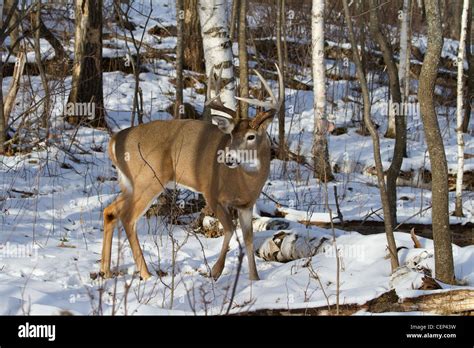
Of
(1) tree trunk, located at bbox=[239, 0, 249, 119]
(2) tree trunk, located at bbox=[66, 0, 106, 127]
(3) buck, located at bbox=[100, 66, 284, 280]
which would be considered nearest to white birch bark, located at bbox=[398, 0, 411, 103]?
(1) tree trunk, located at bbox=[239, 0, 249, 119]

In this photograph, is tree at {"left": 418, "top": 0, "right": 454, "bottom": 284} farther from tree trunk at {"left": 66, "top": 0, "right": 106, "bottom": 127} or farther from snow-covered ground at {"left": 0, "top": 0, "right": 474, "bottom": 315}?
tree trunk at {"left": 66, "top": 0, "right": 106, "bottom": 127}

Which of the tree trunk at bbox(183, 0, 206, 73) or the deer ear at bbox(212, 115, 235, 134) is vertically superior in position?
the tree trunk at bbox(183, 0, 206, 73)

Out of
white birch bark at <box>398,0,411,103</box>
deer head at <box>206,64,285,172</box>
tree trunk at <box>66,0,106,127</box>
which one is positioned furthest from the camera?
white birch bark at <box>398,0,411,103</box>

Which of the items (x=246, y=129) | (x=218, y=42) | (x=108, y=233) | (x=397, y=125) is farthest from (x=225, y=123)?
(x=397, y=125)

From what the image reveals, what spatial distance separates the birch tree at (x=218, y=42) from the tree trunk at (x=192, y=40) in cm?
799

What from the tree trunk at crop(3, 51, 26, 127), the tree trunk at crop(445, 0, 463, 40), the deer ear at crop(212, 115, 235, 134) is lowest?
the deer ear at crop(212, 115, 235, 134)

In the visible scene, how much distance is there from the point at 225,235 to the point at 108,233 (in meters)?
1.06

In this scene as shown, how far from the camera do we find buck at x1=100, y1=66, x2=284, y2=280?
7.00 m

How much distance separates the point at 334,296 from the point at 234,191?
192cm

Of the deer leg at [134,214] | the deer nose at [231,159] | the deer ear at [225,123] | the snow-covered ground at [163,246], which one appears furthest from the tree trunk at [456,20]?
the deer leg at [134,214]

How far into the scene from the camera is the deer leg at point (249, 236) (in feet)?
21.6

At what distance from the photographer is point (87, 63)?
12.0 metres

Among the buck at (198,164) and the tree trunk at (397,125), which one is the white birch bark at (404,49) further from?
the buck at (198,164)
